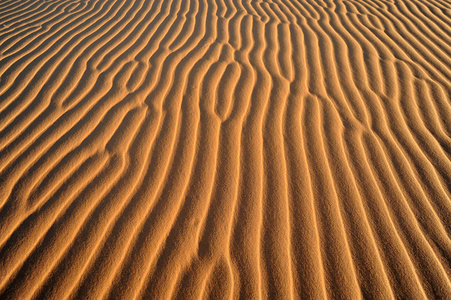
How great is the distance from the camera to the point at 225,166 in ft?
6.63

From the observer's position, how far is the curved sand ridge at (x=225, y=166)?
151 centimetres

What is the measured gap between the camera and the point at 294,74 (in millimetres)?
2879

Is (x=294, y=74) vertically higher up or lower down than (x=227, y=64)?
higher up

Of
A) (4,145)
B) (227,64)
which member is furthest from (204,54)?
(4,145)

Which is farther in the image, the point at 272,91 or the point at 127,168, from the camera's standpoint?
the point at 272,91

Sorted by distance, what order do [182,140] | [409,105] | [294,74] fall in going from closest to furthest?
[182,140]
[409,105]
[294,74]

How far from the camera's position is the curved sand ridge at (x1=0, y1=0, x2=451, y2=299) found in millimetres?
1514

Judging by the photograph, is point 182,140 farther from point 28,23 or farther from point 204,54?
point 28,23

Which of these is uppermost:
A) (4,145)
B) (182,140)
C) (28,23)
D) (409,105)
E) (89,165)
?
(409,105)

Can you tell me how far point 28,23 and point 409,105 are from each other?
15.5 ft

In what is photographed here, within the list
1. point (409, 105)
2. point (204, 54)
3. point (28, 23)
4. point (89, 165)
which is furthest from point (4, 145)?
point (409, 105)

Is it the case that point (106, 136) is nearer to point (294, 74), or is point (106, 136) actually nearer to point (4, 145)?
point (4, 145)

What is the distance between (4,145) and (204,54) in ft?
6.72

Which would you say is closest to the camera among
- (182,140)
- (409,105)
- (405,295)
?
(405,295)
